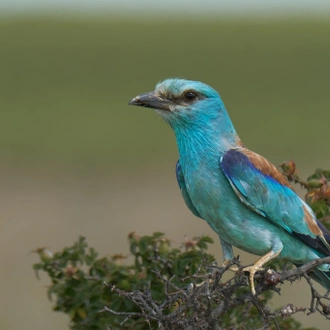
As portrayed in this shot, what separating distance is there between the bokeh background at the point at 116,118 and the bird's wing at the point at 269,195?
383cm

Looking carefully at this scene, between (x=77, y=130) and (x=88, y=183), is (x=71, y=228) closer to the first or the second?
(x=88, y=183)

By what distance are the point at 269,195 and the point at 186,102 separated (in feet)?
2.13

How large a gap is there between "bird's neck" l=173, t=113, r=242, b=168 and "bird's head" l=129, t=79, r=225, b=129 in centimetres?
3

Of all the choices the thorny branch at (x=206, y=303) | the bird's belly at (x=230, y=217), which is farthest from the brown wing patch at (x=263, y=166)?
the thorny branch at (x=206, y=303)

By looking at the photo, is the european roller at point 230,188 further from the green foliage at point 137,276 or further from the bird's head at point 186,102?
the green foliage at point 137,276

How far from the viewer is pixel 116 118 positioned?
2014 cm

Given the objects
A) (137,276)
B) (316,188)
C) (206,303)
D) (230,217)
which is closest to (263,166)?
(316,188)

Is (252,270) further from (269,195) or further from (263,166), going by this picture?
(263,166)

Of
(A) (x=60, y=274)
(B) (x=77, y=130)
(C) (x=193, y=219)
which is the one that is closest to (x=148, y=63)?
(B) (x=77, y=130)

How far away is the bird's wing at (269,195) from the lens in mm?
5020

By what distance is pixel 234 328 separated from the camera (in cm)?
465

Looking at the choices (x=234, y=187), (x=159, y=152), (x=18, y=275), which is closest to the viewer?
(x=234, y=187)

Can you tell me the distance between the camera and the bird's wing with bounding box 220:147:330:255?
502cm

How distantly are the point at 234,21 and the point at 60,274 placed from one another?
100 ft
